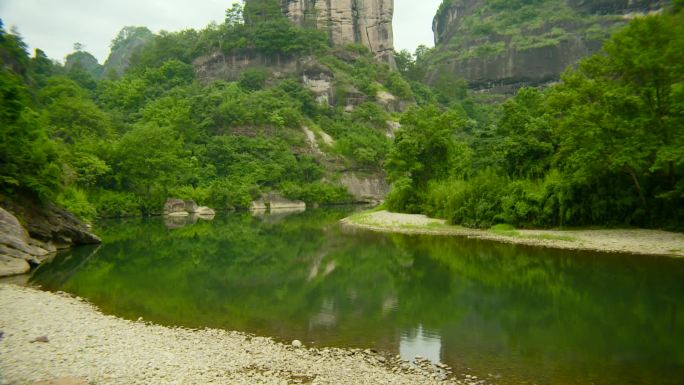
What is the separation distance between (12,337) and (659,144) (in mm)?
25650

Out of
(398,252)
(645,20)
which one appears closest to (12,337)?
(398,252)

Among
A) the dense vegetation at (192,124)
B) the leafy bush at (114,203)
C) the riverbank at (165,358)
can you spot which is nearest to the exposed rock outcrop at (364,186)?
the dense vegetation at (192,124)

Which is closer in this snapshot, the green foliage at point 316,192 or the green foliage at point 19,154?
the green foliage at point 19,154

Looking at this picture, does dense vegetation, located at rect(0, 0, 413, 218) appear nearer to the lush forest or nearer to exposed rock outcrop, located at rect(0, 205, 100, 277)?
the lush forest

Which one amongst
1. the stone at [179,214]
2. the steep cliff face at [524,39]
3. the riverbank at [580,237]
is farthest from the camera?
the steep cliff face at [524,39]

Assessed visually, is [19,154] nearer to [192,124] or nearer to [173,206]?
[173,206]

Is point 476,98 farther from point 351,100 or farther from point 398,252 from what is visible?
point 398,252

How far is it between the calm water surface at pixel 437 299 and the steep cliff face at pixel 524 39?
274 feet

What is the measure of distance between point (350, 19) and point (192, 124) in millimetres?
45461

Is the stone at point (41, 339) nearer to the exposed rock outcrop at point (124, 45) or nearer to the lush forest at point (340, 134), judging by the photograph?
the lush forest at point (340, 134)

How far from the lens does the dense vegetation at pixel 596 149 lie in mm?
22359

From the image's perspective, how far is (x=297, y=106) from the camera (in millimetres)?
82000

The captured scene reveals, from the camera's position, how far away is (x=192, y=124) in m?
72.2

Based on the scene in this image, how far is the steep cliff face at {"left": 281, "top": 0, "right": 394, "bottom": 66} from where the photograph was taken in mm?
99062
